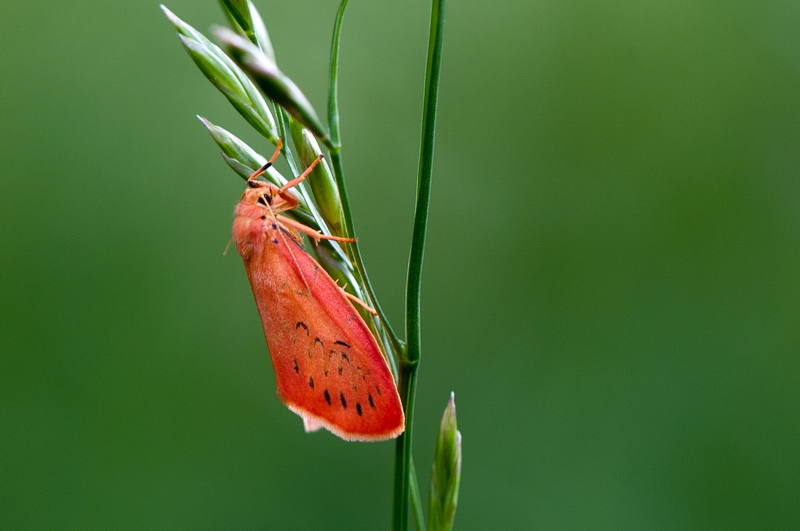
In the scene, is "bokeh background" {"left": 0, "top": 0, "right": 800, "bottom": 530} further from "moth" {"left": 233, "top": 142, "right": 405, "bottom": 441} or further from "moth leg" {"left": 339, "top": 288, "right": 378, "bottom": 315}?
"moth leg" {"left": 339, "top": 288, "right": 378, "bottom": 315}

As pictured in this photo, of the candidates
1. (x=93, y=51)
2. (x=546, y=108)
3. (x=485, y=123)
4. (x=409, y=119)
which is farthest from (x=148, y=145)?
(x=546, y=108)

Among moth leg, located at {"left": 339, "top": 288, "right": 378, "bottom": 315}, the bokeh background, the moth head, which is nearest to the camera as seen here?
moth leg, located at {"left": 339, "top": 288, "right": 378, "bottom": 315}

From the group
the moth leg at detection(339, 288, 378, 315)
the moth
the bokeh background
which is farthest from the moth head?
the bokeh background

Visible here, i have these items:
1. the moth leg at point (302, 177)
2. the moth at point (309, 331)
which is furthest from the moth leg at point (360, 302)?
the moth leg at point (302, 177)

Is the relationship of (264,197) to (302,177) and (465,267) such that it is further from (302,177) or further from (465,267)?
(465,267)

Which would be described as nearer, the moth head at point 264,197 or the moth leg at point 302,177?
the moth leg at point 302,177

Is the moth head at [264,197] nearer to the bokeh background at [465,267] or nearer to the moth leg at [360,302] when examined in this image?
the moth leg at [360,302]

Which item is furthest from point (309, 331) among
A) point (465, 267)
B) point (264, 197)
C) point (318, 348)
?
point (465, 267)

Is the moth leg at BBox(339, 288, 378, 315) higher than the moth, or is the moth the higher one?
the moth leg at BBox(339, 288, 378, 315)

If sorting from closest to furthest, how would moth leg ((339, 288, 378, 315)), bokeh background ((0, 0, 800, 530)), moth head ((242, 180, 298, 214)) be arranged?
moth leg ((339, 288, 378, 315)) < moth head ((242, 180, 298, 214)) < bokeh background ((0, 0, 800, 530))
